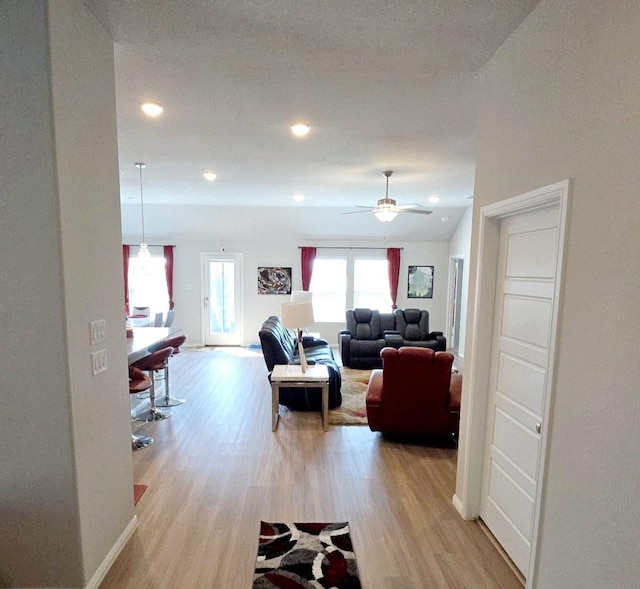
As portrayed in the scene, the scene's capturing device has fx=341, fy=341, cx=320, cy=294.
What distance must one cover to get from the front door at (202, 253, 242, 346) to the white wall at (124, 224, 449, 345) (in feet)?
0.48

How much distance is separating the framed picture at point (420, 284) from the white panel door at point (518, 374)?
19.9 ft

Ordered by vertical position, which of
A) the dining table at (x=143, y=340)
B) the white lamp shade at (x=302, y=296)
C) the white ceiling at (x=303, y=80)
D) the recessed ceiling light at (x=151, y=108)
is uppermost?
the white ceiling at (x=303, y=80)

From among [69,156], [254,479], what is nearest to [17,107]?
Answer: [69,156]

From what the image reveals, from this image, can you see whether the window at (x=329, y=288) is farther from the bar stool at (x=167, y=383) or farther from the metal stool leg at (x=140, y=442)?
the metal stool leg at (x=140, y=442)

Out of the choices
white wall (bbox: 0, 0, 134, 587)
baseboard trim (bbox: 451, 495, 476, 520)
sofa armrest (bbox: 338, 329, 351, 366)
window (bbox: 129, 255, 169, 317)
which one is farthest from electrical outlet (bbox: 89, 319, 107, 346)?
window (bbox: 129, 255, 169, 317)

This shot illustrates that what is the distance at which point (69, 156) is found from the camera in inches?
61.8

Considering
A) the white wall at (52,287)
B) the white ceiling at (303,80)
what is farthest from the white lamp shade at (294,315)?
the white wall at (52,287)

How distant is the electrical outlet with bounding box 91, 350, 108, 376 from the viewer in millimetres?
1773

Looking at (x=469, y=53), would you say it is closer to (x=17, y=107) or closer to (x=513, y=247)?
(x=513, y=247)

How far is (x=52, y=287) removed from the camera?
60.4 inches

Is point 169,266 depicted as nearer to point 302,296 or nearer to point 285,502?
point 302,296

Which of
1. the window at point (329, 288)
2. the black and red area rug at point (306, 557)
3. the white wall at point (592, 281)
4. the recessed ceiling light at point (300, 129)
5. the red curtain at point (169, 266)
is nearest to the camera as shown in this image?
the white wall at point (592, 281)

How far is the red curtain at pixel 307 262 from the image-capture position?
799cm

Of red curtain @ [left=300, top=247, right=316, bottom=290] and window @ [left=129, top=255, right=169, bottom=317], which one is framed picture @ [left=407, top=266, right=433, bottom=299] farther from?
window @ [left=129, top=255, right=169, bottom=317]
